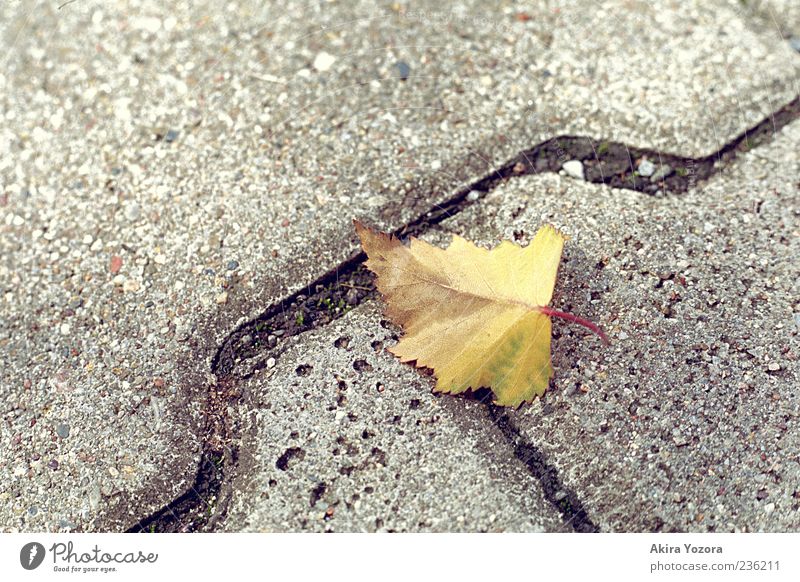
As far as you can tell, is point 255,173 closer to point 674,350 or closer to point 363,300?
point 363,300

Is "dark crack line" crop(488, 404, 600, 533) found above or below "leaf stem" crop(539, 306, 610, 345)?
below

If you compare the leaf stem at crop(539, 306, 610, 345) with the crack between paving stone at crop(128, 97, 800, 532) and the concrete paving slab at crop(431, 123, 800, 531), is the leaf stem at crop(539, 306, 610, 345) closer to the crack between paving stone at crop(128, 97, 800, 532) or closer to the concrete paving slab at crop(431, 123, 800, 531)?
the concrete paving slab at crop(431, 123, 800, 531)

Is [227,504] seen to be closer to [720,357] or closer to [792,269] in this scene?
[720,357]

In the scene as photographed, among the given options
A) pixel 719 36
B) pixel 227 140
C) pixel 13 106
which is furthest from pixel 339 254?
pixel 719 36
